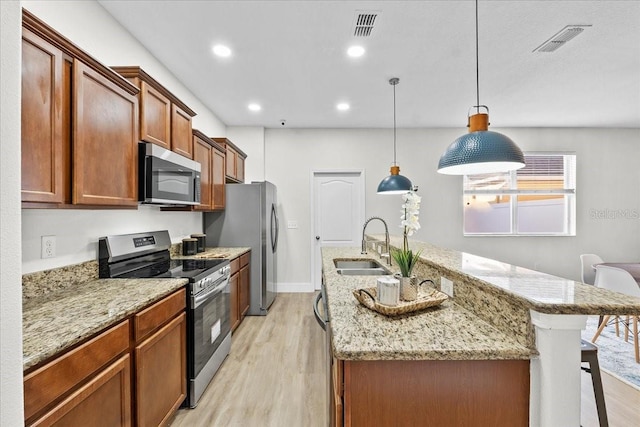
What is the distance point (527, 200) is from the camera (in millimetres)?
5242

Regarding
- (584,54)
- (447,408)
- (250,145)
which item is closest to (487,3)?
(584,54)

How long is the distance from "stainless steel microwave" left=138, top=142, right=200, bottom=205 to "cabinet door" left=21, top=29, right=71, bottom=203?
0.59m

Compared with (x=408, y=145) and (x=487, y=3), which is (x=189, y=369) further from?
(x=408, y=145)

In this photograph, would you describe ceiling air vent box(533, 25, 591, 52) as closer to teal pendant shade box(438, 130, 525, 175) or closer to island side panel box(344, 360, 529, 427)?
teal pendant shade box(438, 130, 525, 175)

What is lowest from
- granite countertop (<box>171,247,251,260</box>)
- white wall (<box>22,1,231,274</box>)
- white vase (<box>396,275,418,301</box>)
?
granite countertop (<box>171,247,251,260</box>)

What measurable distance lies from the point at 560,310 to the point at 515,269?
66 centimetres

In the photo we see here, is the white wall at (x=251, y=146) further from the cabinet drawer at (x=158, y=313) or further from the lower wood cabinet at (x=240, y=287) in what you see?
the cabinet drawer at (x=158, y=313)

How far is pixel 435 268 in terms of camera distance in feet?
6.02

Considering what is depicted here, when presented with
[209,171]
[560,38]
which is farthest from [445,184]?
[209,171]

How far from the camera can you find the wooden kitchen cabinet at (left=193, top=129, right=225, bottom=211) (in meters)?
3.19

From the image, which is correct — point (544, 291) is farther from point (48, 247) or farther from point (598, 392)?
point (48, 247)

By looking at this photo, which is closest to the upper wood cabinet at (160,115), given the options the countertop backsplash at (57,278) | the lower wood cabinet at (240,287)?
the countertop backsplash at (57,278)

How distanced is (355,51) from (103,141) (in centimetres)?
214

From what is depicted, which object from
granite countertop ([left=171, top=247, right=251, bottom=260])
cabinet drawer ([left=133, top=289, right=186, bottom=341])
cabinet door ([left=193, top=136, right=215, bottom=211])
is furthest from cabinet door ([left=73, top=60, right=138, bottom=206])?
granite countertop ([left=171, top=247, right=251, bottom=260])
